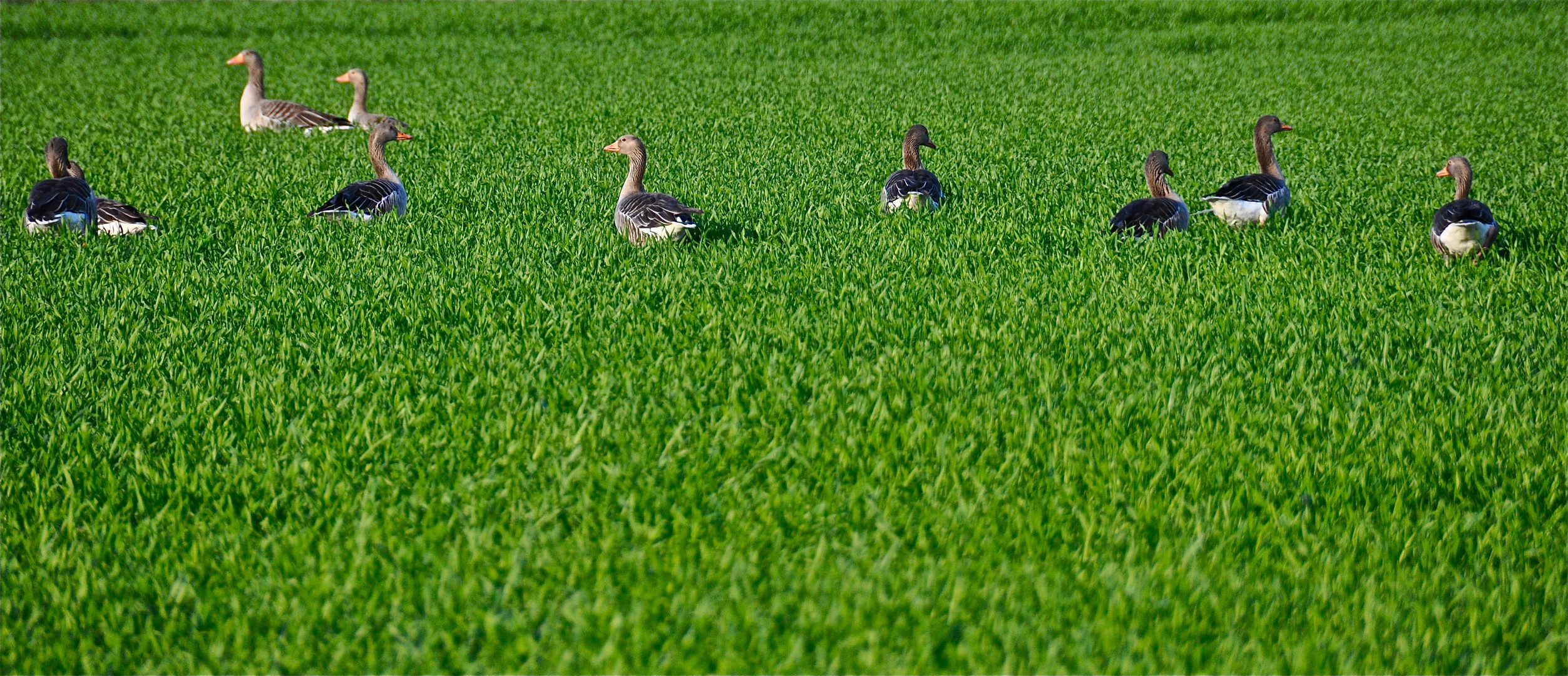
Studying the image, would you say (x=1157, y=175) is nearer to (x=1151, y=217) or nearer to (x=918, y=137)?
(x=1151, y=217)

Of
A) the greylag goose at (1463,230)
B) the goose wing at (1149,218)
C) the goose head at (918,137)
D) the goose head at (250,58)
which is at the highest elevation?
the goose head at (250,58)

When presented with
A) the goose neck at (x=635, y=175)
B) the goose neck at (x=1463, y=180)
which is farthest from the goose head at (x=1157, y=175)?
the goose neck at (x=635, y=175)

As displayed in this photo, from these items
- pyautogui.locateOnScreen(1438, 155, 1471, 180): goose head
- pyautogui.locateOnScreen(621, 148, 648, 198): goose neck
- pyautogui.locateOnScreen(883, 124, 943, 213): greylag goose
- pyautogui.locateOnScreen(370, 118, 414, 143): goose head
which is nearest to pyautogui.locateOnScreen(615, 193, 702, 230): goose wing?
pyautogui.locateOnScreen(621, 148, 648, 198): goose neck

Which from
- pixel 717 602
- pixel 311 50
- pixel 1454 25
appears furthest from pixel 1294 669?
pixel 1454 25

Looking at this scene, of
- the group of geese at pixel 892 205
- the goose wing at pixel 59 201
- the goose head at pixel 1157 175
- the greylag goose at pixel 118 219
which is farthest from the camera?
the goose head at pixel 1157 175

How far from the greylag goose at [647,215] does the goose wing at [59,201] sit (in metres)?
4.37

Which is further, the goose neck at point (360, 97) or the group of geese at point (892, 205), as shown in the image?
the goose neck at point (360, 97)

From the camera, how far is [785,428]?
5.09 meters

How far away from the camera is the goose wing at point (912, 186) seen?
9367 mm

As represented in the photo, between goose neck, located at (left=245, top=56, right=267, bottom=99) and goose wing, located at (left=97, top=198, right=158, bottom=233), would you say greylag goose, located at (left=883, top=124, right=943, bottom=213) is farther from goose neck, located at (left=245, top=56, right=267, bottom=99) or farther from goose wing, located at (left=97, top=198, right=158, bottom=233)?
goose neck, located at (left=245, top=56, right=267, bottom=99)

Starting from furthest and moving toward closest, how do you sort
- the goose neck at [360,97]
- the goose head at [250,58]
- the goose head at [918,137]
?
1. the goose head at [250,58]
2. the goose neck at [360,97]
3. the goose head at [918,137]

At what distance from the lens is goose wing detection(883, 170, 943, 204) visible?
9367 mm

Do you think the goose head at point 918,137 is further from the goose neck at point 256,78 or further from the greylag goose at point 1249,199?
the goose neck at point 256,78

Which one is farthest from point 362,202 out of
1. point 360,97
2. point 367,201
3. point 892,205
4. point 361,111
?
point 360,97
